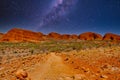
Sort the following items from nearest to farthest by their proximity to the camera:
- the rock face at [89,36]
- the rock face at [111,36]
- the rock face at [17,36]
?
the rock face at [17,36] < the rock face at [111,36] < the rock face at [89,36]

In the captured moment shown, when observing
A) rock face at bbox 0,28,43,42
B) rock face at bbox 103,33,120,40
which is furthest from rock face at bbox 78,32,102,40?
rock face at bbox 0,28,43,42

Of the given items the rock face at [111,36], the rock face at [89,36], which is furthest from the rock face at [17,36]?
the rock face at [111,36]

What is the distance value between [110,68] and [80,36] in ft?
571

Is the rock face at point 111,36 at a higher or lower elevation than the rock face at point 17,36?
higher

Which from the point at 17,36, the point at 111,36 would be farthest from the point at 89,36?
the point at 17,36

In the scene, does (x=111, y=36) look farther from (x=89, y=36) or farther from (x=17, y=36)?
(x=17, y=36)

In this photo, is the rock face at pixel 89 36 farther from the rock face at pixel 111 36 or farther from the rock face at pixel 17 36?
the rock face at pixel 17 36

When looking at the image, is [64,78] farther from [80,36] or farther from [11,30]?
[80,36]

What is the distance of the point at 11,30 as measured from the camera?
443 ft

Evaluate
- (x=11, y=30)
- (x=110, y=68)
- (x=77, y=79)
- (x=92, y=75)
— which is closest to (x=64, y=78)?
(x=77, y=79)

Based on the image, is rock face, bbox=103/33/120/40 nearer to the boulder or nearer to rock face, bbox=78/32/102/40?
the boulder

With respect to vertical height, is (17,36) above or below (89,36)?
below

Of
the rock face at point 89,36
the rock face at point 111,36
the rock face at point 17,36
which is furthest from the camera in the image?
the rock face at point 89,36

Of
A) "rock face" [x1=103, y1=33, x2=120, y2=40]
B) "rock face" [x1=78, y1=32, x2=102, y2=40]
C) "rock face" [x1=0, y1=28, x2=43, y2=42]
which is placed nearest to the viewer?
"rock face" [x1=0, y1=28, x2=43, y2=42]
